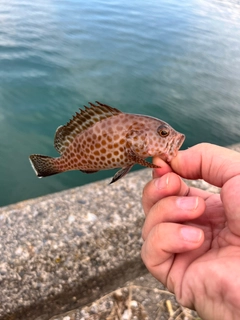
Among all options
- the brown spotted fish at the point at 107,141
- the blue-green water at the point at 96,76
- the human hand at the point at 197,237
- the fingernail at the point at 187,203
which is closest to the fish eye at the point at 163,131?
the brown spotted fish at the point at 107,141

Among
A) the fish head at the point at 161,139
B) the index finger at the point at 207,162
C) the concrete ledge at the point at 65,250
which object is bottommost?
the concrete ledge at the point at 65,250

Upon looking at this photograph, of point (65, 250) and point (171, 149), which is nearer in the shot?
point (171, 149)

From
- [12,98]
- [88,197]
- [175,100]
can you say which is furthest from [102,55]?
[88,197]

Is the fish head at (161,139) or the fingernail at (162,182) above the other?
the fish head at (161,139)

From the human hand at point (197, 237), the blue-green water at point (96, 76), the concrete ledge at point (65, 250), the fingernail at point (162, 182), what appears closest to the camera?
the human hand at point (197, 237)

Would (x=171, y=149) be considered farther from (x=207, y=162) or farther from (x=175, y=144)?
(x=207, y=162)

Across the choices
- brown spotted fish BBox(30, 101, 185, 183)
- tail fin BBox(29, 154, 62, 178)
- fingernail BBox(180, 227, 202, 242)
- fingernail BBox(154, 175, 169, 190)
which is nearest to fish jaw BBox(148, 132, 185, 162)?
brown spotted fish BBox(30, 101, 185, 183)

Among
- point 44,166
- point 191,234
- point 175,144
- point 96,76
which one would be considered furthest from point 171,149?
point 96,76

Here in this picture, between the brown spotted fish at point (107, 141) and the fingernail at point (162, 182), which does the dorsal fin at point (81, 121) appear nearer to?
the brown spotted fish at point (107, 141)
